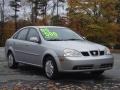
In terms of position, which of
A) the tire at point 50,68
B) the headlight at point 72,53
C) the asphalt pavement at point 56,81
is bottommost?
the asphalt pavement at point 56,81

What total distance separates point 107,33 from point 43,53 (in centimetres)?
2708

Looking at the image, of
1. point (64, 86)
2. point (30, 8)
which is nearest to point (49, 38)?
point (64, 86)

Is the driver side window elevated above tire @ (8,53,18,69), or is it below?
above

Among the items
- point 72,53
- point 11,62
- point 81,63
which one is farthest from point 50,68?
point 11,62

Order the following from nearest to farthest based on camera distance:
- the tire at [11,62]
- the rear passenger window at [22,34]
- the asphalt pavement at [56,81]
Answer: the asphalt pavement at [56,81] < the rear passenger window at [22,34] < the tire at [11,62]

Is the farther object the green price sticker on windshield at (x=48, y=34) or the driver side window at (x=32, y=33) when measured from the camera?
the driver side window at (x=32, y=33)

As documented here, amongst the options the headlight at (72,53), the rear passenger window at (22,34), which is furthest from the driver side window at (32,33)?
the headlight at (72,53)

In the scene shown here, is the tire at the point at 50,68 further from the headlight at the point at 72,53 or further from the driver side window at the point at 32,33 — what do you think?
the driver side window at the point at 32,33

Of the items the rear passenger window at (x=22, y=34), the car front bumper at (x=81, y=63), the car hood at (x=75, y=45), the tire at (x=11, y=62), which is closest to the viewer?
the car front bumper at (x=81, y=63)

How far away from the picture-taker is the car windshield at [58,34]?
12.1 m

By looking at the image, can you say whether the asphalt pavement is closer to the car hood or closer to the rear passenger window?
the car hood

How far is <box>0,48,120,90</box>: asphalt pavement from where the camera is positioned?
32.2ft

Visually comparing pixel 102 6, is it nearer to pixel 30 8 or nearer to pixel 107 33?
pixel 107 33

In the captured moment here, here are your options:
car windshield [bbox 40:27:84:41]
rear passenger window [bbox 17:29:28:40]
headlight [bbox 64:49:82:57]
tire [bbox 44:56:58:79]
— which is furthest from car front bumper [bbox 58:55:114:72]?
rear passenger window [bbox 17:29:28:40]
